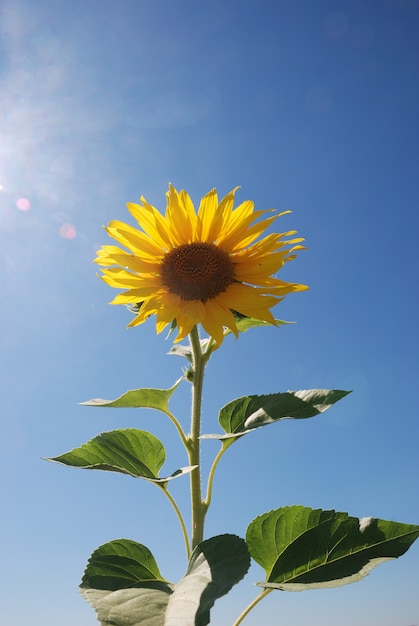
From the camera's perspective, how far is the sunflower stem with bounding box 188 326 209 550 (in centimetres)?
233

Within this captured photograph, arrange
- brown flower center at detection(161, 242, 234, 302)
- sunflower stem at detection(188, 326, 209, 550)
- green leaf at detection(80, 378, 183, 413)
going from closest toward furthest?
sunflower stem at detection(188, 326, 209, 550) → green leaf at detection(80, 378, 183, 413) → brown flower center at detection(161, 242, 234, 302)

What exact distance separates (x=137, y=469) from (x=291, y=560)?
30.7 inches

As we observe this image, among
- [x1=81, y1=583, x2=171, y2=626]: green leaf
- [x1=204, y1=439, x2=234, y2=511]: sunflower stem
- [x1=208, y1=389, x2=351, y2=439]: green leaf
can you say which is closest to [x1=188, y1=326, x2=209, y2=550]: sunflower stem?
[x1=204, y1=439, x2=234, y2=511]: sunflower stem

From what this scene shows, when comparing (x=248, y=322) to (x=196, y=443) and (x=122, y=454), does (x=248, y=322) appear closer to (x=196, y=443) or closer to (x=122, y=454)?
(x=196, y=443)

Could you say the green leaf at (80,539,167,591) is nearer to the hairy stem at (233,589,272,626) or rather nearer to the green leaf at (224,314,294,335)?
the hairy stem at (233,589,272,626)

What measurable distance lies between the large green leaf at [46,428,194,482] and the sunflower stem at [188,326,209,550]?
177 millimetres

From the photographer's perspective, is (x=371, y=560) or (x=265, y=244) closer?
(x=371, y=560)

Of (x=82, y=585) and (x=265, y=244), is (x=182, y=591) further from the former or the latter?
(x=265, y=244)

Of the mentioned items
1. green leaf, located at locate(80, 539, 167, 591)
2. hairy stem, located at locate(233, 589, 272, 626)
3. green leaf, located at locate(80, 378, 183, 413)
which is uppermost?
green leaf, located at locate(80, 378, 183, 413)

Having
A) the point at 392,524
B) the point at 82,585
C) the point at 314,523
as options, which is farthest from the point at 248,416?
the point at 82,585

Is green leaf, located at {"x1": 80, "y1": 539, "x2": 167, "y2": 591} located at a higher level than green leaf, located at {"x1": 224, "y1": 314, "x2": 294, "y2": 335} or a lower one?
lower

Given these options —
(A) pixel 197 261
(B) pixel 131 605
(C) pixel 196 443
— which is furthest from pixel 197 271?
(B) pixel 131 605

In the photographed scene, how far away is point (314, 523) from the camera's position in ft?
7.67

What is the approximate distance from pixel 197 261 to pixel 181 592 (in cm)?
146
